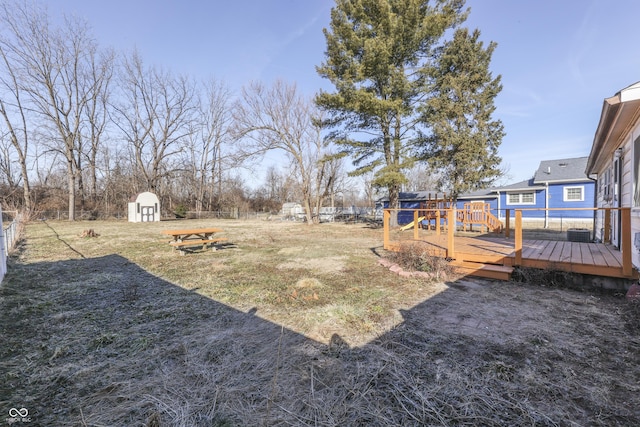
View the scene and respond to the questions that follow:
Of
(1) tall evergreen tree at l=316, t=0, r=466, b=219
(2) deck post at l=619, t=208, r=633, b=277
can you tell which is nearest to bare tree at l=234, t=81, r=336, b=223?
(1) tall evergreen tree at l=316, t=0, r=466, b=219

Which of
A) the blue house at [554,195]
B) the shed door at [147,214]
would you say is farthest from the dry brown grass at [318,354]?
the shed door at [147,214]

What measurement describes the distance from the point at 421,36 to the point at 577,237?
11277 mm

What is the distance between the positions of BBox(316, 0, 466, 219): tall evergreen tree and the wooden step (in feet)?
28.2

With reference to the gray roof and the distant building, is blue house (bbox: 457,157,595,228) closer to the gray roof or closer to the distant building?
the gray roof

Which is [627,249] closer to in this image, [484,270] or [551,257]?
[551,257]

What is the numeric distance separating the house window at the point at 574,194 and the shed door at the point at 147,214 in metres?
32.0

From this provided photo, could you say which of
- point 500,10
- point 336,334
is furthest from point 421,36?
point 336,334

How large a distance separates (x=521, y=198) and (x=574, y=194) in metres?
2.82

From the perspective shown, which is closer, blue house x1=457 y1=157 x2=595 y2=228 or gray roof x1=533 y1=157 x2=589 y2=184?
blue house x1=457 y1=157 x2=595 y2=228

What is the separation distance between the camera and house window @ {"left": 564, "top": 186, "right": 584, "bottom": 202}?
17916 millimetres

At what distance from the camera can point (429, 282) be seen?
16.4ft

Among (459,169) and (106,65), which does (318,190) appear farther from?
Answer: (106,65)

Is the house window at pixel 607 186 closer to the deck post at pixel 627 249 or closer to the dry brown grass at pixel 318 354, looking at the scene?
the deck post at pixel 627 249

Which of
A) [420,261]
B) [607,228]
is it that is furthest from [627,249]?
[607,228]
